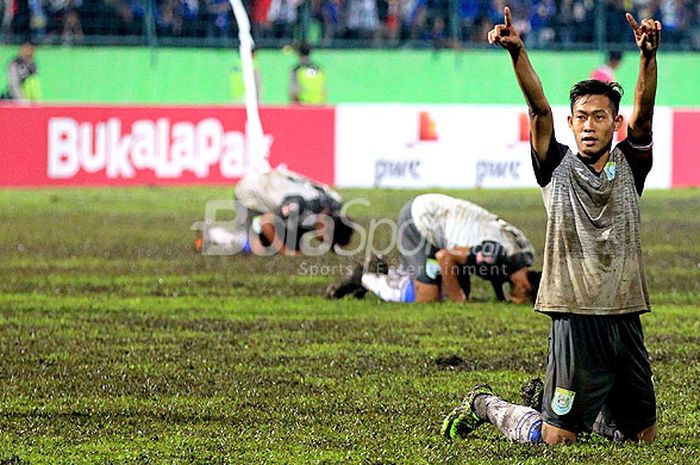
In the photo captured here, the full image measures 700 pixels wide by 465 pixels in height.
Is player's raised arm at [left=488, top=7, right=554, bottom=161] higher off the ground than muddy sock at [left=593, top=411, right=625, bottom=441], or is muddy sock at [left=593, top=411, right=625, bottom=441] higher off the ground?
player's raised arm at [left=488, top=7, right=554, bottom=161]

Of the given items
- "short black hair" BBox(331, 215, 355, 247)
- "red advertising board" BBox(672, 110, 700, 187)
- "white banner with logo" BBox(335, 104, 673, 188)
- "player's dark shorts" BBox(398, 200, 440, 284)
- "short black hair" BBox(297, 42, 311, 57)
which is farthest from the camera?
"short black hair" BBox(297, 42, 311, 57)

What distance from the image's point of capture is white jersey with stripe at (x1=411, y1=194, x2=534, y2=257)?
38.1 feet

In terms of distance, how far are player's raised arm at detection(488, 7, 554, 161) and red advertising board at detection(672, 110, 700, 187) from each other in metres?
21.2

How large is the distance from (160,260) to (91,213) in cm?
599

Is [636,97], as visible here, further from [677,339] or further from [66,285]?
[66,285]

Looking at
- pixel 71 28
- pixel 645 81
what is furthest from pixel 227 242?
pixel 71 28

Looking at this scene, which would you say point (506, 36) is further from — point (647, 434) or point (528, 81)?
point (647, 434)

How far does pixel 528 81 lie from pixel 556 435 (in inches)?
59.6

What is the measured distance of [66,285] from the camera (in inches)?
522

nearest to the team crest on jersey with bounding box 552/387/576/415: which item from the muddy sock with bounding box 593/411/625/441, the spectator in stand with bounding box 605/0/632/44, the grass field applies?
the grass field

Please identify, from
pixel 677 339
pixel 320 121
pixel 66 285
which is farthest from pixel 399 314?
pixel 320 121

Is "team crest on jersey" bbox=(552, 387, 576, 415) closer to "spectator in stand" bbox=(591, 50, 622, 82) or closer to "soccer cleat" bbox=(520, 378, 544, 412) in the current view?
"soccer cleat" bbox=(520, 378, 544, 412)

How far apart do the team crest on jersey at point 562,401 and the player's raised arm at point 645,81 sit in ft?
3.62

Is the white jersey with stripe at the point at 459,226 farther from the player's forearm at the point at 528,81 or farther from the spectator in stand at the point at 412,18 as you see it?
the spectator in stand at the point at 412,18
